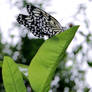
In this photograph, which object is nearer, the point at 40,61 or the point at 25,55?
the point at 40,61

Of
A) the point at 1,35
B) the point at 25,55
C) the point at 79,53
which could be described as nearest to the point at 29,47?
the point at 25,55

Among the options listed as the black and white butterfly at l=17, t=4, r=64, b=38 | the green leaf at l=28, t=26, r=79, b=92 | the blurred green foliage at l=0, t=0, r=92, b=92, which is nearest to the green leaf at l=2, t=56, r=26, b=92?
the green leaf at l=28, t=26, r=79, b=92

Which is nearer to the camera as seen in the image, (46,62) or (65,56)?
(46,62)

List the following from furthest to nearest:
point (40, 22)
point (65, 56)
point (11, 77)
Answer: point (65, 56)
point (40, 22)
point (11, 77)

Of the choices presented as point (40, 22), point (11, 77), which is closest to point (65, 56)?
point (40, 22)

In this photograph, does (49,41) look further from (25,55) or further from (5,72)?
(25,55)

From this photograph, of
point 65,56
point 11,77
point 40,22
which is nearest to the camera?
point 11,77

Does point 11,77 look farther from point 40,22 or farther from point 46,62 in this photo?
point 40,22
